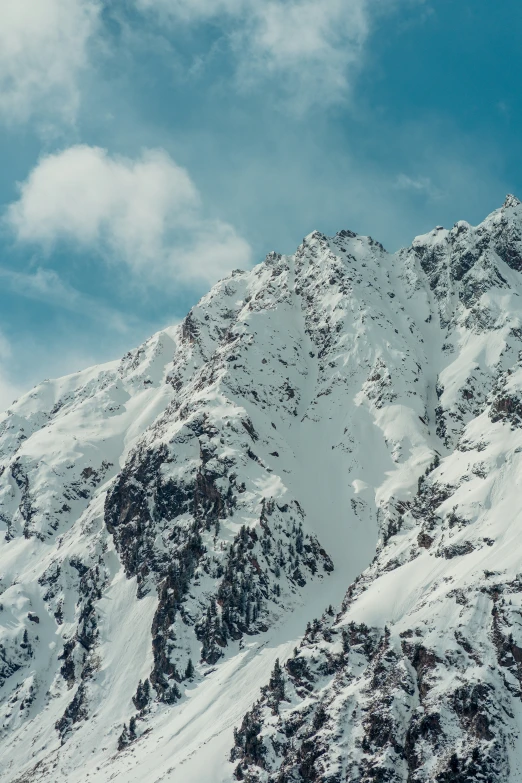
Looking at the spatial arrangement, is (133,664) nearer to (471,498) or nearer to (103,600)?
(103,600)

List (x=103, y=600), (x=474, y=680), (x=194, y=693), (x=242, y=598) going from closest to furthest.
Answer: (x=474, y=680), (x=194, y=693), (x=242, y=598), (x=103, y=600)

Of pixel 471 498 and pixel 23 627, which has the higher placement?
pixel 23 627

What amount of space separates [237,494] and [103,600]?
40.6 m

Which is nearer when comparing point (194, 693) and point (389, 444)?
point (194, 693)

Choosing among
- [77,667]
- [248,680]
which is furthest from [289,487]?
[77,667]

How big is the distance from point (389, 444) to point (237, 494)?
4060 cm

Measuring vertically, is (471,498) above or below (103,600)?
below

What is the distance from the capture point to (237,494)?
566 ft

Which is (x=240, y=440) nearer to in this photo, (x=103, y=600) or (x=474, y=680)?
(x=103, y=600)

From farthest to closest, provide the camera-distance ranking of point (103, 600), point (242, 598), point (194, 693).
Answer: point (103, 600) < point (242, 598) < point (194, 693)

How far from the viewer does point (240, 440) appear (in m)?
185

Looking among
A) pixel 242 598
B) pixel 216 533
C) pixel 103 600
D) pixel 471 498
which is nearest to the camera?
pixel 471 498

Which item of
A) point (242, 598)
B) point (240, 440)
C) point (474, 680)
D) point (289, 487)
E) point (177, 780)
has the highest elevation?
point (240, 440)

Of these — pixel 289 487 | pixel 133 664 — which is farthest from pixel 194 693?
pixel 289 487
